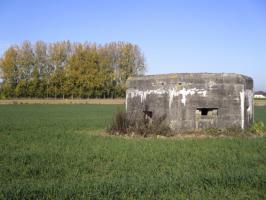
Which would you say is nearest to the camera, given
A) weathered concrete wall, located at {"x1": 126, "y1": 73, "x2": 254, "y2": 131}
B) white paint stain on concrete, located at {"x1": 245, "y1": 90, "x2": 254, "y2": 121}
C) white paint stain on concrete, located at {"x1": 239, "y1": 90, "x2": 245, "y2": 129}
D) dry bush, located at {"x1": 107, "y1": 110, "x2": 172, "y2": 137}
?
dry bush, located at {"x1": 107, "y1": 110, "x2": 172, "y2": 137}

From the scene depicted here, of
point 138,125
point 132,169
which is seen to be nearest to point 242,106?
point 138,125

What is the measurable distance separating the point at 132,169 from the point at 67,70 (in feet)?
170

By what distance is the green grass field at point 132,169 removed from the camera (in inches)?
206

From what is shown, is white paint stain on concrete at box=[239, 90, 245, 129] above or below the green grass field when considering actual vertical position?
above

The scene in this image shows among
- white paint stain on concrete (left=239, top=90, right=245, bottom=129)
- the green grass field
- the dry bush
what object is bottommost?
the green grass field

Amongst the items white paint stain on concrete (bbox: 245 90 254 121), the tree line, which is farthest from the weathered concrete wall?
the tree line

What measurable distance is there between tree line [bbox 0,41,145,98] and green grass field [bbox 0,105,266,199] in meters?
46.4

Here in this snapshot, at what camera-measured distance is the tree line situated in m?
57.3

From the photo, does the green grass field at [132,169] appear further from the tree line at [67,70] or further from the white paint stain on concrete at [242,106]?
the tree line at [67,70]

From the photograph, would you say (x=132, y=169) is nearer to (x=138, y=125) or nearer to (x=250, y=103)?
(x=138, y=125)

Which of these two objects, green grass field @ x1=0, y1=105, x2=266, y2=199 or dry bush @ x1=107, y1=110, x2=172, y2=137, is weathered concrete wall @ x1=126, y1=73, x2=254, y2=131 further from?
green grass field @ x1=0, y1=105, x2=266, y2=199

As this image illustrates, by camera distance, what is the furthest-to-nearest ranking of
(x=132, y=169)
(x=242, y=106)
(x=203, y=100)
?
(x=242, y=106) → (x=203, y=100) → (x=132, y=169)

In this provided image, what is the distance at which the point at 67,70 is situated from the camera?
5725 cm

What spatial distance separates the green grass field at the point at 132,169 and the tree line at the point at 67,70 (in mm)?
46434
